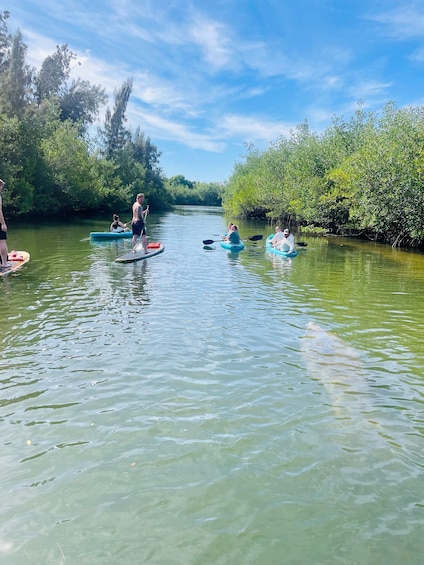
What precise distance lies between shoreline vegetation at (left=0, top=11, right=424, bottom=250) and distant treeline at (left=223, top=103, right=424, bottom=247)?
0.21ft

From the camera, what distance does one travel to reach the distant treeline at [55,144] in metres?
29.1

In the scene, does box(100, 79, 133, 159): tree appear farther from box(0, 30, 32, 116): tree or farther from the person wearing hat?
the person wearing hat

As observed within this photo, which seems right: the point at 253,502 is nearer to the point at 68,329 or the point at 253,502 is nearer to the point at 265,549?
the point at 265,549

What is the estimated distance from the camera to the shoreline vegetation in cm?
2373

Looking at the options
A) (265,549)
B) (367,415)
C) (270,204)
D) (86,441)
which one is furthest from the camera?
(270,204)

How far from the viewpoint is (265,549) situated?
119 inches

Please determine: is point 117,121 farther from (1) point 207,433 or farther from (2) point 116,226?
(1) point 207,433

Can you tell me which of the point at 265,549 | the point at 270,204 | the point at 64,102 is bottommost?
the point at 265,549

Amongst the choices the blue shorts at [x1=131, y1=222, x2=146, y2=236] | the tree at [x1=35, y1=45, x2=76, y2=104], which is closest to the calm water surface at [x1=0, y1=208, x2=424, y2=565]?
the blue shorts at [x1=131, y1=222, x2=146, y2=236]

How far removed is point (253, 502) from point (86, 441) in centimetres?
181

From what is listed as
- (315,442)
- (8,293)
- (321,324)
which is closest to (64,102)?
(8,293)

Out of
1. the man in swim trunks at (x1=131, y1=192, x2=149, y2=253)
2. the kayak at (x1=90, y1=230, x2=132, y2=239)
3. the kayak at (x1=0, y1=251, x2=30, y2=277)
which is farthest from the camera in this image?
the kayak at (x1=90, y1=230, x2=132, y2=239)

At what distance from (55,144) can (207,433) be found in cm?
3742

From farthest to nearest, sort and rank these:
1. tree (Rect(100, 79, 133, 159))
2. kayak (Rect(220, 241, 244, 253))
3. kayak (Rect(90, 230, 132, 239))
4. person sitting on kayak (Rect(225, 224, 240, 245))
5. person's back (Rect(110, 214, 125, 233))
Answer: tree (Rect(100, 79, 133, 159)) → person's back (Rect(110, 214, 125, 233)) → kayak (Rect(90, 230, 132, 239)) → person sitting on kayak (Rect(225, 224, 240, 245)) → kayak (Rect(220, 241, 244, 253))
